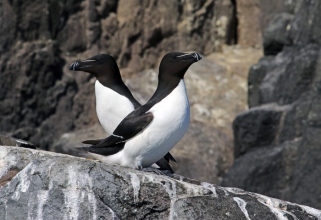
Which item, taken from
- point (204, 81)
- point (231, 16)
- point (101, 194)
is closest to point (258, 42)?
point (231, 16)

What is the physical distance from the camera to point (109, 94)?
783 cm

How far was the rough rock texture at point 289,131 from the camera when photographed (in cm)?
1067

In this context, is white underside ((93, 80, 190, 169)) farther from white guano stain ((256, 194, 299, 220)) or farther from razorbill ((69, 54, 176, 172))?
razorbill ((69, 54, 176, 172))

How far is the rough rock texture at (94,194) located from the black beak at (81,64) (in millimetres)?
1575

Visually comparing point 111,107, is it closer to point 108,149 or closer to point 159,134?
point 108,149

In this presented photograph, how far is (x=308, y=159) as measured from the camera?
419 inches

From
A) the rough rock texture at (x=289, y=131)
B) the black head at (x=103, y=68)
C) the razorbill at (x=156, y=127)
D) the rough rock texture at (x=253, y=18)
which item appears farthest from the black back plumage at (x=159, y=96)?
the rough rock texture at (x=253, y=18)

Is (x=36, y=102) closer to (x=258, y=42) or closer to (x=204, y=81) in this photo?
(x=204, y=81)

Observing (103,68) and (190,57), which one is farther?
(103,68)

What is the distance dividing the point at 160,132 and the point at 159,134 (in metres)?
0.02

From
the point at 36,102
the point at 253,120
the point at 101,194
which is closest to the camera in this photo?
the point at 101,194

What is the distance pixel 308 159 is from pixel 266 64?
2.63 meters

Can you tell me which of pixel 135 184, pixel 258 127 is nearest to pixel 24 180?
pixel 135 184

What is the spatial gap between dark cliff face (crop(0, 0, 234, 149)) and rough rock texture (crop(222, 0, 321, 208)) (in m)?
2.42
